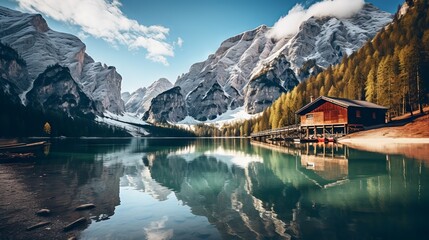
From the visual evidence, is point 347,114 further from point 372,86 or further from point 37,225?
point 37,225

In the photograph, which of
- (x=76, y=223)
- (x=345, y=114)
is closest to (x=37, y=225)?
(x=76, y=223)

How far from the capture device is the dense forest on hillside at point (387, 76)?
60.1m

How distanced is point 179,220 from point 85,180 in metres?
14.5

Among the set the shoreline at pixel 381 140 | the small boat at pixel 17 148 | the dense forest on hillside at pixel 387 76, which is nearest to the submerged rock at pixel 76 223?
the small boat at pixel 17 148

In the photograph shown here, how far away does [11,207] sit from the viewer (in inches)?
572

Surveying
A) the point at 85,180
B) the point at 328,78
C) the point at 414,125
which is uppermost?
the point at 328,78

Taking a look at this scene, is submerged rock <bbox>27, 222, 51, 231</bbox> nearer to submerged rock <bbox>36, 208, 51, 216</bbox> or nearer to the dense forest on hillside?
submerged rock <bbox>36, 208, 51, 216</bbox>

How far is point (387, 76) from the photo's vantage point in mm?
64875

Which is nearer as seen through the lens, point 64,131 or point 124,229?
point 124,229

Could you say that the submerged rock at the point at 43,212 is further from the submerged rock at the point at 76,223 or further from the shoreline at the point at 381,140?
the shoreline at the point at 381,140

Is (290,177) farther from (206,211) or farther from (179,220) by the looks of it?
(179,220)

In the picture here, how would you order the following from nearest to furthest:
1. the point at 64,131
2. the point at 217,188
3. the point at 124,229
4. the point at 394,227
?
1. the point at 394,227
2. the point at 124,229
3. the point at 217,188
4. the point at 64,131

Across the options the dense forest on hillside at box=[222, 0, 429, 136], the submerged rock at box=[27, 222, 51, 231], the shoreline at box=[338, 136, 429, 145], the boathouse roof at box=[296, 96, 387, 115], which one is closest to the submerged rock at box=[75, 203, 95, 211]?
the submerged rock at box=[27, 222, 51, 231]

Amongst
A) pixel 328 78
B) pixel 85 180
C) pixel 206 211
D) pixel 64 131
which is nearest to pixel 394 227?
pixel 206 211
